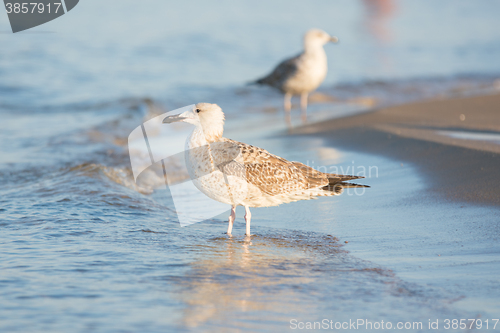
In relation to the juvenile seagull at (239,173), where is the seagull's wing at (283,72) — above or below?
above

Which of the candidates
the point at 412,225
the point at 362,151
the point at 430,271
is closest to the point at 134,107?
the point at 362,151

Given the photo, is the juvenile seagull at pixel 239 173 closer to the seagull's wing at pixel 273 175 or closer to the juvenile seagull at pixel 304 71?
the seagull's wing at pixel 273 175

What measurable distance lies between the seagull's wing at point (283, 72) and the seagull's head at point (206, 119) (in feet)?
22.8

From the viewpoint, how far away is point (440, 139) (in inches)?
256

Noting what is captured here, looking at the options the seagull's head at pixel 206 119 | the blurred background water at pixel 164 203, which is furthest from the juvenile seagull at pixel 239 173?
the blurred background water at pixel 164 203

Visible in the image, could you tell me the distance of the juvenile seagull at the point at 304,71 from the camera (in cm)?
1141

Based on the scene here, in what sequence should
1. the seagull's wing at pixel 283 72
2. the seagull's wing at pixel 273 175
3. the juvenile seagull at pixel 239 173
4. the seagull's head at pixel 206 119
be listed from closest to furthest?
the juvenile seagull at pixel 239 173, the seagull's wing at pixel 273 175, the seagull's head at pixel 206 119, the seagull's wing at pixel 283 72

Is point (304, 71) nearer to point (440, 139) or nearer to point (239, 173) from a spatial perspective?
point (440, 139)

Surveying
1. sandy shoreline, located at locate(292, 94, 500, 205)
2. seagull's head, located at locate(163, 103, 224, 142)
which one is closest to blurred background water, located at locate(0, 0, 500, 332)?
sandy shoreline, located at locate(292, 94, 500, 205)

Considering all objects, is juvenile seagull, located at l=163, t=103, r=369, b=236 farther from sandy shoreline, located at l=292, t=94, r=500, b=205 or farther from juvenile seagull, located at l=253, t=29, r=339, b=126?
juvenile seagull, located at l=253, t=29, r=339, b=126

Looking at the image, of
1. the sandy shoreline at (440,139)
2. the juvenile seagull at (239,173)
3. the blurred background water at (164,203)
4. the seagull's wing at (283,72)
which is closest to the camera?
the blurred background water at (164,203)

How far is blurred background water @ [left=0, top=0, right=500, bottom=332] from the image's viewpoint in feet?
10.0

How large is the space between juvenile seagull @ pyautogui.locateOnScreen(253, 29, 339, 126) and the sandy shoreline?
7.08 ft

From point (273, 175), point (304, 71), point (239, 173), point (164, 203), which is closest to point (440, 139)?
point (273, 175)
